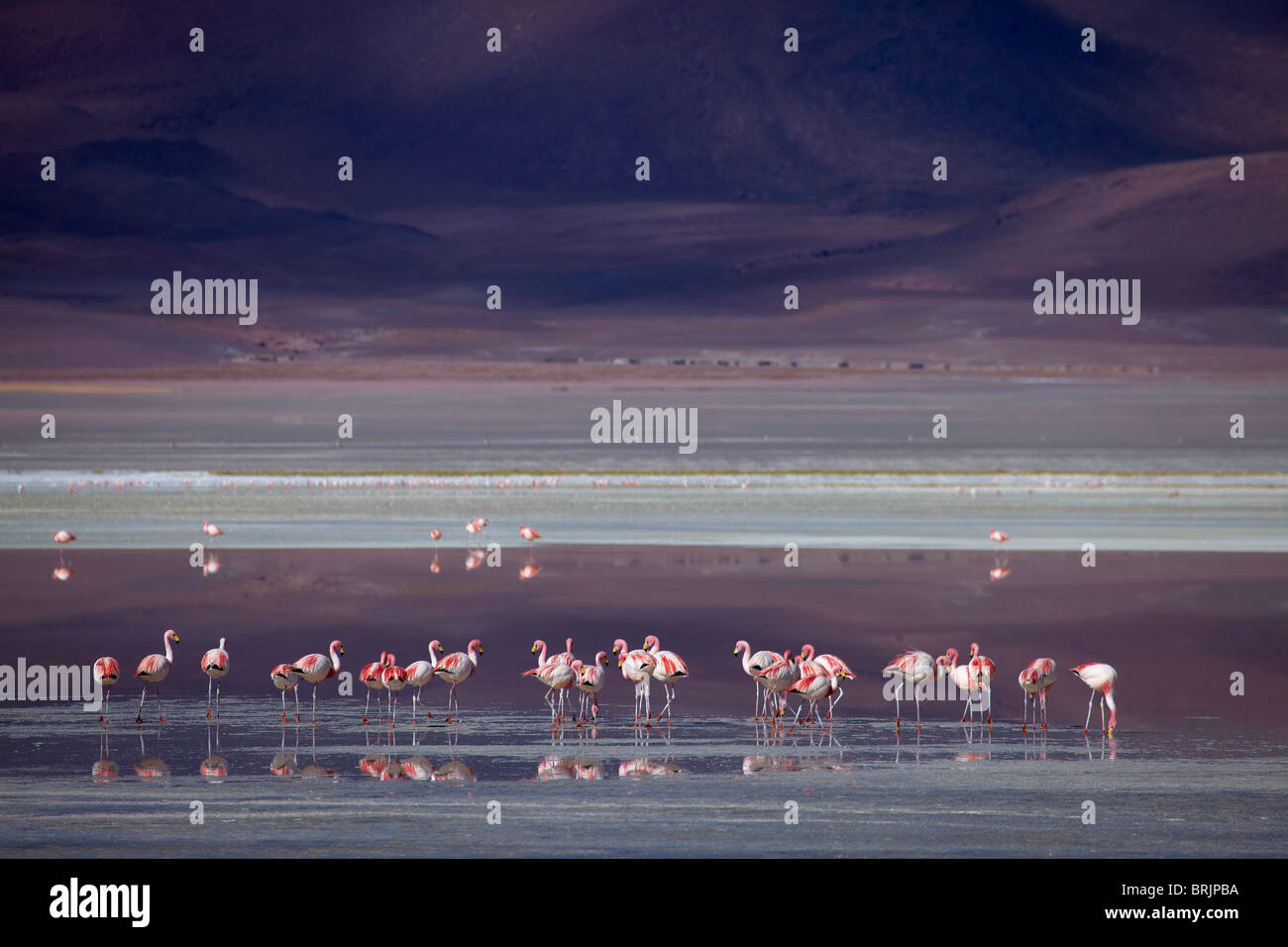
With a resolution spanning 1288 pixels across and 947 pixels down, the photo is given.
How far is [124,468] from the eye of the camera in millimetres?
36469

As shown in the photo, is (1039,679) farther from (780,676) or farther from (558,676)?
(558,676)

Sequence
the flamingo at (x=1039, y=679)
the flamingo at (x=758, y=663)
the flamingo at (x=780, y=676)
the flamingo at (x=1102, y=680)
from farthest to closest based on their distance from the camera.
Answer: the flamingo at (x=758, y=663)
the flamingo at (x=780, y=676)
the flamingo at (x=1039, y=679)
the flamingo at (x=1102, y=680)

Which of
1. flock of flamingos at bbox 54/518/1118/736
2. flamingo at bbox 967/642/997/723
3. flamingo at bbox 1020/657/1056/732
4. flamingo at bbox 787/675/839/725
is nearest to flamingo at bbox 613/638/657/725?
→ flock of flamingos at bbox 54/518/1118/736

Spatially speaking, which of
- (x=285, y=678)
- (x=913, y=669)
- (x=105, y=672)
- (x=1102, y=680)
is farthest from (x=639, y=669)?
(x=105, y=672)

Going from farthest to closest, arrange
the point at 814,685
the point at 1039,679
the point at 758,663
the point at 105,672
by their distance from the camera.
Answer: the point at 758,663
the point at 105,672
the point at 1039,679
the point at 814,685

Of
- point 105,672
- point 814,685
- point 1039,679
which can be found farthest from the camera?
point 105,672

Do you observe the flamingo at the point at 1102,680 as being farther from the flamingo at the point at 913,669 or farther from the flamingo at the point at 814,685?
the flamingo at the point at 814,685

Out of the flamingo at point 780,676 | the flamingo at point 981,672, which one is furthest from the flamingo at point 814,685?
the flamingo at point 981,672

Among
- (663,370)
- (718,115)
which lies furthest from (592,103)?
(663,370)

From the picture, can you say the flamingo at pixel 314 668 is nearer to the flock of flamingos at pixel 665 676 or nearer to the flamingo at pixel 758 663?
the flock of flamingos at pixel 665 676

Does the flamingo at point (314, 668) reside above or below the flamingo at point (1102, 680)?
above

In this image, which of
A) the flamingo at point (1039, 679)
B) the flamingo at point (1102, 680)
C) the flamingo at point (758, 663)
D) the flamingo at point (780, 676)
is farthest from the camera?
the flamingo at point (758, 663)

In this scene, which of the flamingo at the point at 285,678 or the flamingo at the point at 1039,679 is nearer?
the flamingo at the point at 1039,679

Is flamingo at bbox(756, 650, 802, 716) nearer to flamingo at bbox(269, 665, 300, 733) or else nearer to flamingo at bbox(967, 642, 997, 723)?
flamingo at bbox(967, 642, 997, 723)
